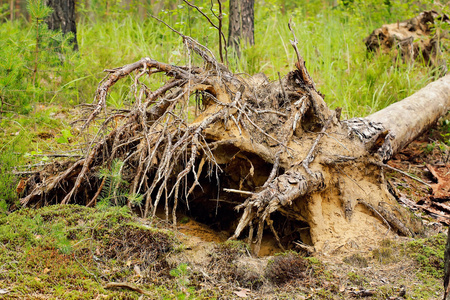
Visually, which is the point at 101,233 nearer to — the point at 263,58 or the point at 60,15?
the point at 60,15

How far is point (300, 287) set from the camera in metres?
2.30

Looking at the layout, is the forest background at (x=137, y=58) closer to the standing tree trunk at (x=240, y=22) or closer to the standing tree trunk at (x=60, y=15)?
the standing tree trunk at (x=240, y=22)

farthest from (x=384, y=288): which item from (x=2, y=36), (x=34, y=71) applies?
(x=2, y=36)

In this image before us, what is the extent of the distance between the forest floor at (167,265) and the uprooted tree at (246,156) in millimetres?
263

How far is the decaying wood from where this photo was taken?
6219 millimetres

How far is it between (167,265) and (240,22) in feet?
16.0

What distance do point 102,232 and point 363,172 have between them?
7.27 ft

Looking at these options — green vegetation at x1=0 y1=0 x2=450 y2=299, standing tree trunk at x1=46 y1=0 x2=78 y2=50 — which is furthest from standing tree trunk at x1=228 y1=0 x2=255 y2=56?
standing tree trunk at x1=46 y1=0 x2=78 y2=50

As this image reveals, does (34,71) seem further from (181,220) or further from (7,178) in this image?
(181,220)

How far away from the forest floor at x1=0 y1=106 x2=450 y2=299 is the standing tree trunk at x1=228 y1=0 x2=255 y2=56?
418 cm

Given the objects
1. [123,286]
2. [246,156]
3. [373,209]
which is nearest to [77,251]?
[123,286]

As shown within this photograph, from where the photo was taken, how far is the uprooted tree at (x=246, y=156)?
2.89 metres

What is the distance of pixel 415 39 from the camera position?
6422 millimetres

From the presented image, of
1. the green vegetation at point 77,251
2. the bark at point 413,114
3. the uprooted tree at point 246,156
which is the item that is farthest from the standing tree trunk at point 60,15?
the bark at point 413,114
